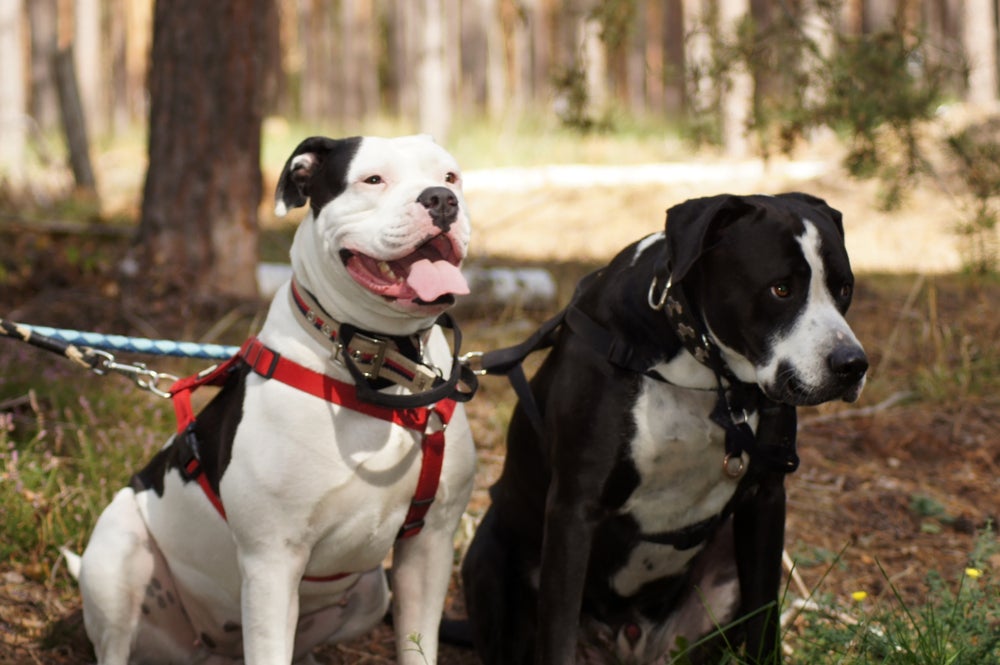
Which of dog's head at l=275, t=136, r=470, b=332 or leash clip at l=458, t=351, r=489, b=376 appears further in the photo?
leash clip at l=458, t=351, r=489, b=376

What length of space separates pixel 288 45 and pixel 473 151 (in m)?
28.2

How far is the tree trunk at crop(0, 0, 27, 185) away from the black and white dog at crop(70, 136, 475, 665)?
44.9 ft

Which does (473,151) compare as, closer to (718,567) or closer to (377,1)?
(718,567)

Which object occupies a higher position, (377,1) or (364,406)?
(377,1)

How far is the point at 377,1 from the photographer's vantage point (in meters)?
41.5

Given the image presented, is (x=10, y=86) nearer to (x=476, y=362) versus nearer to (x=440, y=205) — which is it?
(x=476, y=362)

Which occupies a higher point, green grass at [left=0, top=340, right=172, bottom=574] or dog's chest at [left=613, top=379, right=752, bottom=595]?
dog's chest at [left=613, top=379, right=752, bottom=595]

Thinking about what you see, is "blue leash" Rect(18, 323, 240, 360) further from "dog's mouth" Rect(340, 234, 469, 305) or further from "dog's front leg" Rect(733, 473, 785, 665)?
"dog's front leg" Rect(733, 473, 785, 665)

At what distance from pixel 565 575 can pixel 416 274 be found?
86 cm

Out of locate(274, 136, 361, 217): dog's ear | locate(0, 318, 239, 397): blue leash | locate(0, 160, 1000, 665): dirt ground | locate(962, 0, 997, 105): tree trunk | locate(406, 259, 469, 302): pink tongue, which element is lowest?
locate(0, 160, 1000, 665): dirt ground

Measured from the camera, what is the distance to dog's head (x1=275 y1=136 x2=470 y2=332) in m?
2.81

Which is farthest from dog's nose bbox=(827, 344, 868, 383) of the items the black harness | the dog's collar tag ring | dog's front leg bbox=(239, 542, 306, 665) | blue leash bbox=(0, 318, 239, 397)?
blue leash bbox=(0, 318, 239, 397)

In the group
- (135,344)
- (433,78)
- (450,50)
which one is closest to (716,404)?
(135,344)

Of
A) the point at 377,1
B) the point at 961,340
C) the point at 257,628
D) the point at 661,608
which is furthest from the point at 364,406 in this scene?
the point at 377,1
